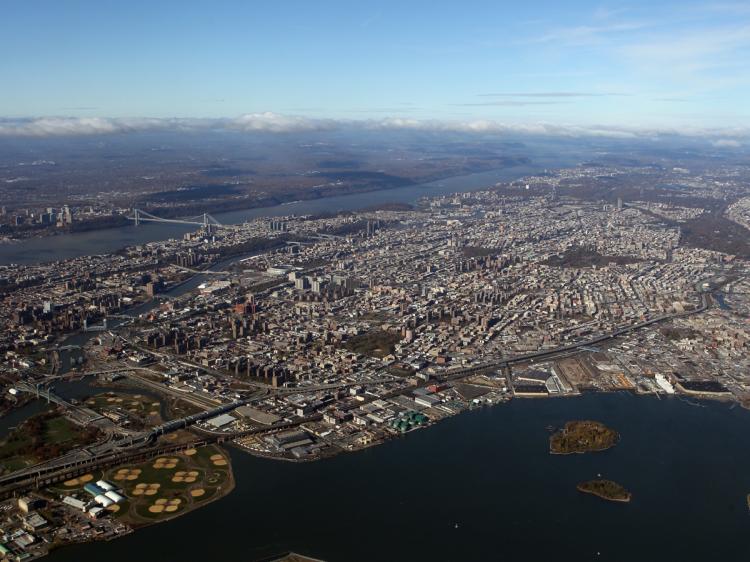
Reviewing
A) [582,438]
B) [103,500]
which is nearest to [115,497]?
[103,500]

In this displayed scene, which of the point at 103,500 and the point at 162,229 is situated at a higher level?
the point at 162,229

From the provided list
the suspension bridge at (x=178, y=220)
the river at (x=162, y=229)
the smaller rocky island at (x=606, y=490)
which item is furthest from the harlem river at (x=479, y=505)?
the suspension bridge at (x=178, y=220)

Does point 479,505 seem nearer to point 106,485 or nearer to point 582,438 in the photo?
point 582,438

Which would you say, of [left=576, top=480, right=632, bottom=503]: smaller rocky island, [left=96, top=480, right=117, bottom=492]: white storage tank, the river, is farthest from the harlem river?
the river

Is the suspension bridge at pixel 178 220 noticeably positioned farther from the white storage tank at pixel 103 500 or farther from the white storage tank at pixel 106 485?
the white storage tank at pixel 103 500

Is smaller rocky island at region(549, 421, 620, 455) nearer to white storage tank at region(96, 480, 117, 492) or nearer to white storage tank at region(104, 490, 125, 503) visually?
white storage tank at region(104, 490, 125, 503)

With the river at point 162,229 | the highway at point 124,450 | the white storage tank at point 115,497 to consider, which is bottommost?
the white storage tank at point 115,497
